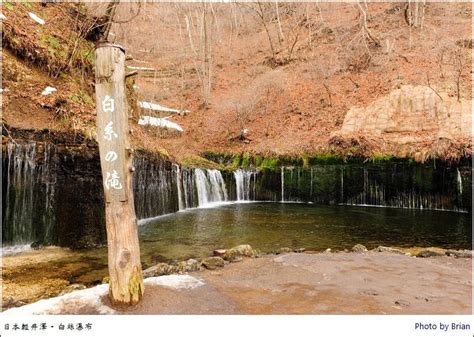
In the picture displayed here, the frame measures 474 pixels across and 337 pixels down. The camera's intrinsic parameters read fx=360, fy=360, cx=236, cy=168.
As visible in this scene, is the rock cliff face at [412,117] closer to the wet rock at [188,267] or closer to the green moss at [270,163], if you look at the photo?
the green moss at [270,163]

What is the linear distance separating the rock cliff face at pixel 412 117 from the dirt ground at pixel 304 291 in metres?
9.54

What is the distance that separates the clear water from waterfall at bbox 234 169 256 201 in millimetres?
3451

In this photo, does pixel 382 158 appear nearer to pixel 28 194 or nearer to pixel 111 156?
pixel 28 194

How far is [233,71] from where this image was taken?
26.7 m

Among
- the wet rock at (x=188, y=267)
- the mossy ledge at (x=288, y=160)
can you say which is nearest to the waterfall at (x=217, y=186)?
the mossy ledge at (x=288, y=160)

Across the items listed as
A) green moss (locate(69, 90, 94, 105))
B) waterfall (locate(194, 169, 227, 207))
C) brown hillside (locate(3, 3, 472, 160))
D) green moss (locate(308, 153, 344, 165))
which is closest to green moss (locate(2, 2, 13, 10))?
brown hillside (locate(3, 3, 472, 160))

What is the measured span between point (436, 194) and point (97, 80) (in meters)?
12.1

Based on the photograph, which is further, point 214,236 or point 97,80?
point 214,236

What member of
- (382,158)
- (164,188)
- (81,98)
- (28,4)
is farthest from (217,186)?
(28,4)

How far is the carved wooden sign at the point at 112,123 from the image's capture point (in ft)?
10.8
